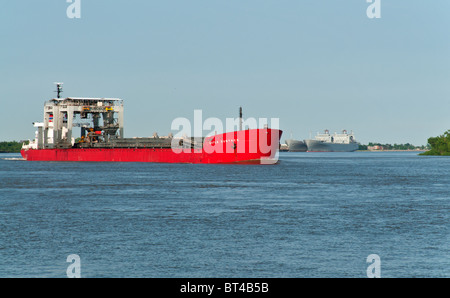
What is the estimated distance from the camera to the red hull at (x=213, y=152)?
75.5 m

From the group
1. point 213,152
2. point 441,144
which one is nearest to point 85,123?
point 213,152

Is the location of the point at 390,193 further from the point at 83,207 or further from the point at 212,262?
the point at 212,262

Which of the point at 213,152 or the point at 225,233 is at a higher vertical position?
the point at 213,152

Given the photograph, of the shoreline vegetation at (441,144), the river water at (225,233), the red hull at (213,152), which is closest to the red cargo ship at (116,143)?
the red hull at (213,152)

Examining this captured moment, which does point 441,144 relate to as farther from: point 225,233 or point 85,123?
point 225,233

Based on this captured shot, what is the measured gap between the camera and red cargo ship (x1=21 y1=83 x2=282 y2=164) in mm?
77625

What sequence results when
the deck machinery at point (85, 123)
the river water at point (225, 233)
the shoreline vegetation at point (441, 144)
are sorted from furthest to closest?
the shoreline vegetation at point (441, 144)
the deck machinery at point (85, 123)
the river water at point (225, 233)

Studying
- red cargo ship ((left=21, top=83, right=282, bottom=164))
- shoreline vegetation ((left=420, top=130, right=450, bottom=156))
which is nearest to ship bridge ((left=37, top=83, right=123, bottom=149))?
red cargo ship ((left=21, top=83, right=282, bottom=164))

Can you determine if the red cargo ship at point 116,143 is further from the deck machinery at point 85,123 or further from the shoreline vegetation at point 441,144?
the shoreline vegetation at point 441,144

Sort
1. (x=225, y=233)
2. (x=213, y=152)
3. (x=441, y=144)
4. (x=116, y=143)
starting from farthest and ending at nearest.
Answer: (x=441, y=144) → (x=116, y=143) → (x=213, y=152) → (x=225, y=233)

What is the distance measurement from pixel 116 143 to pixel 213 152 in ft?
72.1

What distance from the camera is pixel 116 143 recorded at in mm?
95750

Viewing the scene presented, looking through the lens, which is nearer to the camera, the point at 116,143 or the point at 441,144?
the point at 116,143
